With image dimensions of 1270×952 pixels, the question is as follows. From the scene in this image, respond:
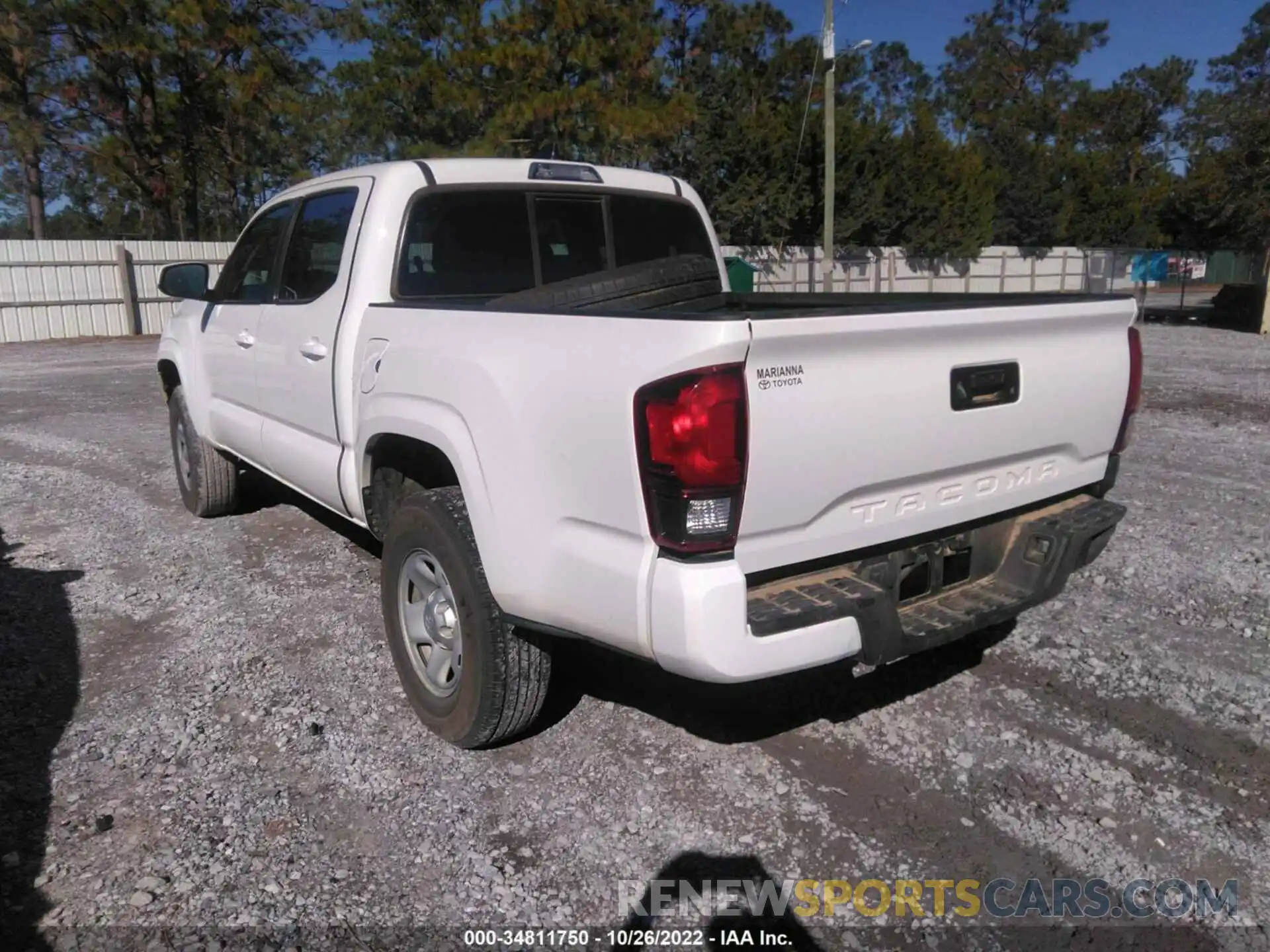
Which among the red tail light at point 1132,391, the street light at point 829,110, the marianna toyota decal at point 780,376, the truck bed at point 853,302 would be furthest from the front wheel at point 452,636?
the street light at point 829,110

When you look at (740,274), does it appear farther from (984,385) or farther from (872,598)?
(872,598)

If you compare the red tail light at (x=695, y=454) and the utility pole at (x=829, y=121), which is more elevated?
the utility pole at (x=829, y=121)

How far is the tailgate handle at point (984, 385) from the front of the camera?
2785 millimetres

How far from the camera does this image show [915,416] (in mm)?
2688

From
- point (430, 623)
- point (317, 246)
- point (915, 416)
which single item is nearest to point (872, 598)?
point (915, 416)

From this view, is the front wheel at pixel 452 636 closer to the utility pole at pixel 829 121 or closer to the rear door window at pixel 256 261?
the rear door window at pixel 256 261

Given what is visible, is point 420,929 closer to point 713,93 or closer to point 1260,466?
point 1260,466

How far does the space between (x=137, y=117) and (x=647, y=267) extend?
2517 cm

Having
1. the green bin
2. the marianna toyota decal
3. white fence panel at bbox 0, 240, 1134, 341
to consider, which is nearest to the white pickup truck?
the marianna toyota decal

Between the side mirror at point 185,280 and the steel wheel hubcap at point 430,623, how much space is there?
2.64m

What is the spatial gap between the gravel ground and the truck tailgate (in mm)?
617

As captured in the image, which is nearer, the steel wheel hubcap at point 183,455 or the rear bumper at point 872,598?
the rear bumper at point 872,598

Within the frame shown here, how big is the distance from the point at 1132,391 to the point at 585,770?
2321 mm

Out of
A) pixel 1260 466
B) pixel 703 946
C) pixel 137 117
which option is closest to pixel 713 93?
pixel 137 117
